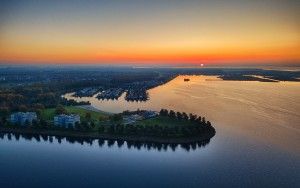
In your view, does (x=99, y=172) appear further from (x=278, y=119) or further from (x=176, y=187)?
(x=278, y=119)

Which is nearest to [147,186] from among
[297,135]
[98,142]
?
[98,142]

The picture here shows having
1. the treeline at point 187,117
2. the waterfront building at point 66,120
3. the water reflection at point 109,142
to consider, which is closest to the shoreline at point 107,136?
the water reflection at point 109,142

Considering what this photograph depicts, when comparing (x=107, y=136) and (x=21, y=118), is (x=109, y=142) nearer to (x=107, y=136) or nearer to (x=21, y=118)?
(x=107, y=136)

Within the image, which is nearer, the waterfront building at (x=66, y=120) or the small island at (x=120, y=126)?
the small island at (x=120, y=126)

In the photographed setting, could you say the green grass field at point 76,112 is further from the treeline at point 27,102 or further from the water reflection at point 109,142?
the water reflection at point 109,142

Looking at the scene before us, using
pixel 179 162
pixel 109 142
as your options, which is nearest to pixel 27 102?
pixel 109 142

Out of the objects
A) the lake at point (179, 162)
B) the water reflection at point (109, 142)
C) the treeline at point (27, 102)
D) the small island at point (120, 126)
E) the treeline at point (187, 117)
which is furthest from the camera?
the treeline at point (27, 102)
